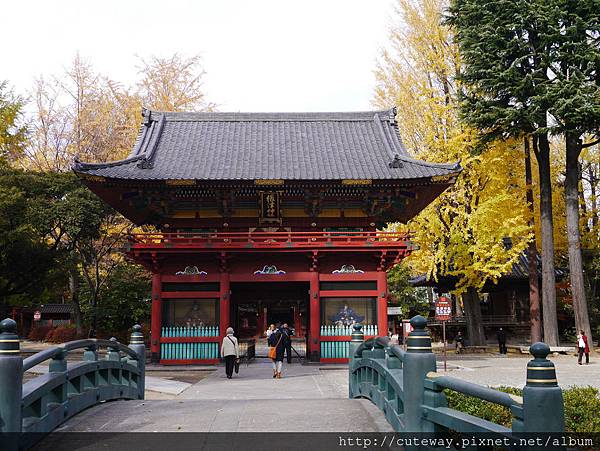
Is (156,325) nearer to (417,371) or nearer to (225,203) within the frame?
(225,203)

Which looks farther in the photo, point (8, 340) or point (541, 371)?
point (8, 340)

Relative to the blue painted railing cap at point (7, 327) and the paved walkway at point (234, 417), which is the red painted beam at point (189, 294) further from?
the blue painted railing cap at point (7, 327)

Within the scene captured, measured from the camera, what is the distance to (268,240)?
23.5 meters

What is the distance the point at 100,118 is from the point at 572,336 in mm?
31991

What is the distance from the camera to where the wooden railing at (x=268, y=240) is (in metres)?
23.0

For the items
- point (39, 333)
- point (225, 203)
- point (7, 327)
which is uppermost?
point (225, 203)

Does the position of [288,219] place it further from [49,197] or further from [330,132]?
[49,197]

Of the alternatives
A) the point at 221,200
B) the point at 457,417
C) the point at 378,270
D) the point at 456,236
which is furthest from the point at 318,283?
the point at 457,417

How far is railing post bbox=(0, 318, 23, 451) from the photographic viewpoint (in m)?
6.50

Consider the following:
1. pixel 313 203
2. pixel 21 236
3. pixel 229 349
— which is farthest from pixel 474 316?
pixel 21 236

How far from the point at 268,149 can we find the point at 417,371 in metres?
21.5

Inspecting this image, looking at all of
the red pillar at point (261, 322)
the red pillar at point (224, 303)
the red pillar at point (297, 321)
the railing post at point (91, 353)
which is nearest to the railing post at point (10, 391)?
the railing post at point (91, 353)

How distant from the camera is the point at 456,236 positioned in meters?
28.0

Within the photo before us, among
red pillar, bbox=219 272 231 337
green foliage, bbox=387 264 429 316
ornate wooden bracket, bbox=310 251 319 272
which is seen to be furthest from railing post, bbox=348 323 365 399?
green foliage, bbox=387 264 429 316
